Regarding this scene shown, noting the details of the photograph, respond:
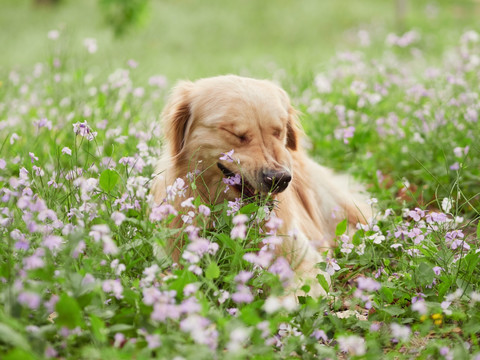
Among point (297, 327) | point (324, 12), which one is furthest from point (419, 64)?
point (324, 12)

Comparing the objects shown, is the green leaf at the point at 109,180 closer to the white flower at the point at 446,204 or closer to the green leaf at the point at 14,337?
the green leaf at the point at 14,337

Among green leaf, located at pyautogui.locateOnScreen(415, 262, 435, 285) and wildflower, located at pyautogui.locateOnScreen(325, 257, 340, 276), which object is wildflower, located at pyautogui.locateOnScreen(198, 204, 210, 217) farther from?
green leaf, located at pyautogui.locateOnScreen(415, 262, 435, 285)

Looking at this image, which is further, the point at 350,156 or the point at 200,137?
the point at 350,156

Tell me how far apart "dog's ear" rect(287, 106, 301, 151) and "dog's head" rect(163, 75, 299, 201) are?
159 millimetres

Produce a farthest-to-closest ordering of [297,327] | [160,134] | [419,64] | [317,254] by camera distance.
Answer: [419,64] → [160,134] → [317,254] → [297,327]

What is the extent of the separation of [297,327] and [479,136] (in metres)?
2.61

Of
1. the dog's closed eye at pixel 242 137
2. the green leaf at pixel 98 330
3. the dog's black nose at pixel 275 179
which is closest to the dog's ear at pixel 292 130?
the dog's closed eye at pixel 242 137

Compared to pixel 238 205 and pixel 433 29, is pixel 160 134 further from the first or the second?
pixel 433 29

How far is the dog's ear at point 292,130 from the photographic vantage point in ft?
11.4

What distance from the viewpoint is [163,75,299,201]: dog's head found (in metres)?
2.78

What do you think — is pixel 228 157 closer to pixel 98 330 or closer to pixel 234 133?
pixel 234 133

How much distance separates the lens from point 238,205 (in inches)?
101

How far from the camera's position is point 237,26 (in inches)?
750

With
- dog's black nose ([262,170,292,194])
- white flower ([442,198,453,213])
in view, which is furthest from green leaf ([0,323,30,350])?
white flower ([442,198,453,213])
